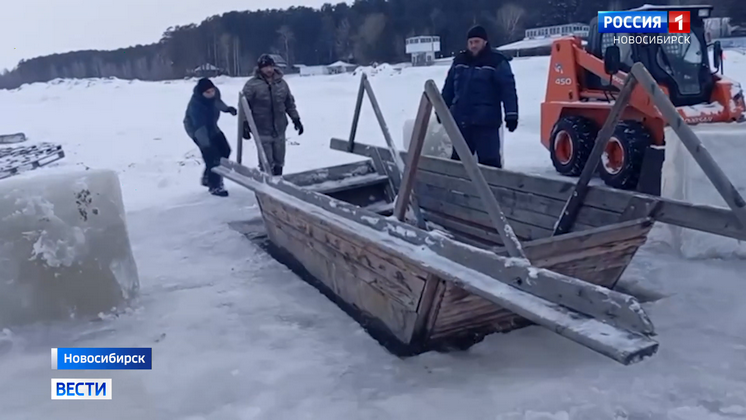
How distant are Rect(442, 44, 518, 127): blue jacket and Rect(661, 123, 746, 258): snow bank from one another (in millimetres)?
1145

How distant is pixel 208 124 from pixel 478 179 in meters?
5.12

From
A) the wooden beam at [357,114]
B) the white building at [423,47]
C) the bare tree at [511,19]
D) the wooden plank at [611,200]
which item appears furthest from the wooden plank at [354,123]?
the bare tree at [511,19]

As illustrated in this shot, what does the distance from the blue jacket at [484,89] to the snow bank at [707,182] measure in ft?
3.76

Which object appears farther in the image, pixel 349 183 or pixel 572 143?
pixel 572 143

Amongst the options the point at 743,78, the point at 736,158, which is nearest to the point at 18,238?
the point at 736,158

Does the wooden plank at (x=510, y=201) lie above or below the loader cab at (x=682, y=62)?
below

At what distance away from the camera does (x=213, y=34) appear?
50.0 m

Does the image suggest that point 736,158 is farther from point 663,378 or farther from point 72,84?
point 72,84

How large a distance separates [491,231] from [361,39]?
40.9 metres

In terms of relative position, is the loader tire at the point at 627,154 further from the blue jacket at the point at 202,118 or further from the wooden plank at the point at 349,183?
the blue jacket at the point at 202,118

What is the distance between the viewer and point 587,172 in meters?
3.52

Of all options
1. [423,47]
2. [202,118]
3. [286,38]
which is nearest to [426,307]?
[202,118]

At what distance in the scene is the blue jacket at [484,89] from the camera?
4746 millimetres

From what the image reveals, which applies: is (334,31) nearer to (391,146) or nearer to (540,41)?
(540,41)
